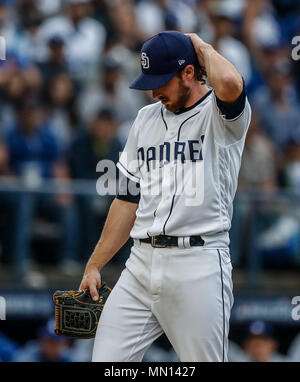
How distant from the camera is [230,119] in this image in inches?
138

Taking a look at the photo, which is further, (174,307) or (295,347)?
(295,347)

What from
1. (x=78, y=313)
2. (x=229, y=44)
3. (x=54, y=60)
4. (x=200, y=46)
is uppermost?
(x=229, y=44)

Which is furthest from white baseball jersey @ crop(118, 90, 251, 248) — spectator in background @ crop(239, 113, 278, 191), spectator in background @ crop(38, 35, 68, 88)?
spectator in background @ crop(38, 35, 68, 88)

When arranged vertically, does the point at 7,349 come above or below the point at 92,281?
below

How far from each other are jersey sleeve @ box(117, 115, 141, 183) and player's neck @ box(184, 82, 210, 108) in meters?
0.30

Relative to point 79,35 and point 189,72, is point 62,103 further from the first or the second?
point 189,72

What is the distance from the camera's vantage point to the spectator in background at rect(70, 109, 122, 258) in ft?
23.3

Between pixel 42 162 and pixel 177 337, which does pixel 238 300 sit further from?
pixel 177 337

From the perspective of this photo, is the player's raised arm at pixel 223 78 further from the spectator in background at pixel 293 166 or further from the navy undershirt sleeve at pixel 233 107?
the spectator in background at pixel 293 166

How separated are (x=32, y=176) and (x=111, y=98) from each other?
4.20 ft

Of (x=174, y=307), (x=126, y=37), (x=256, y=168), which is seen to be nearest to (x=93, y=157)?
(x=256, y=168)

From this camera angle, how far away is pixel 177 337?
3.63 meters

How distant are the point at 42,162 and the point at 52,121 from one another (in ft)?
1.79

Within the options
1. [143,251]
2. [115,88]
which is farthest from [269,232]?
[143,251]
